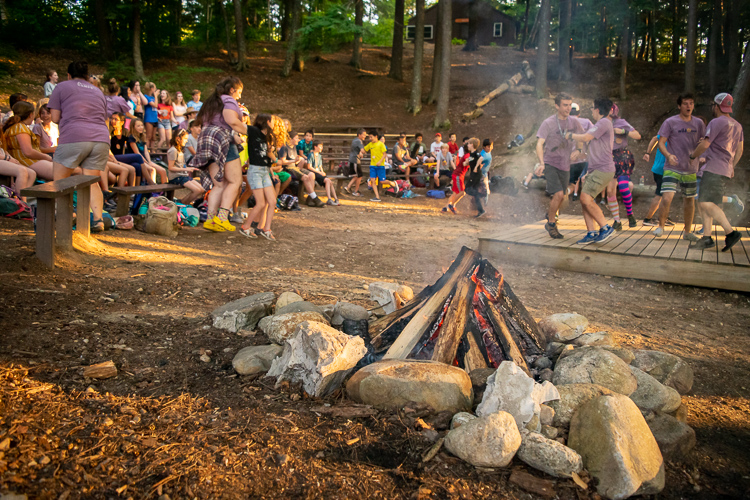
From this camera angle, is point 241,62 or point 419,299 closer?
point 419,299

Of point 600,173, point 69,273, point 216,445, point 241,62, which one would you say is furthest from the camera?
point 241,62

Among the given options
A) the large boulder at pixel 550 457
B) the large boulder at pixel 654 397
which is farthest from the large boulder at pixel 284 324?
the large boulder at pixel 654 397

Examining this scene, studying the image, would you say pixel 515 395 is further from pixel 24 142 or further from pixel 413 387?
pixel 24 142

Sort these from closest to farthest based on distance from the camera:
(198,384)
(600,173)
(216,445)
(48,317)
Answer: (216,445) → (198,384) → (48,317) → (600,173)

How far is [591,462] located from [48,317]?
3679 mm

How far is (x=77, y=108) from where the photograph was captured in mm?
5617

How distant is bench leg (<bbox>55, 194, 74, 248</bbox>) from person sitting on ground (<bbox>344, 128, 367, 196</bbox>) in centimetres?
973

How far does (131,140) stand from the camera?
343 inches

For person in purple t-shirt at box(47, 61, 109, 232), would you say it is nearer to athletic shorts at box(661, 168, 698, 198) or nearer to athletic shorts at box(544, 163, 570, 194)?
athletic shorts at box(544, 163, 570, 194)

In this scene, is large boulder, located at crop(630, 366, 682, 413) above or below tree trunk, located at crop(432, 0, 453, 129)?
below

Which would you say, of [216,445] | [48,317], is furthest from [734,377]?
[48,317]

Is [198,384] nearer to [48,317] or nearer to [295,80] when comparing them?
[48,317]

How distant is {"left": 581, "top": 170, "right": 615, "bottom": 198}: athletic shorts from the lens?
6.81 m

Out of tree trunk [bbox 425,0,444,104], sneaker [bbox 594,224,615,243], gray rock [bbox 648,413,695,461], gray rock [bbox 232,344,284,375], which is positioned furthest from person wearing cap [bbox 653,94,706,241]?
tree trunk [bbox 425,0,444,104]
